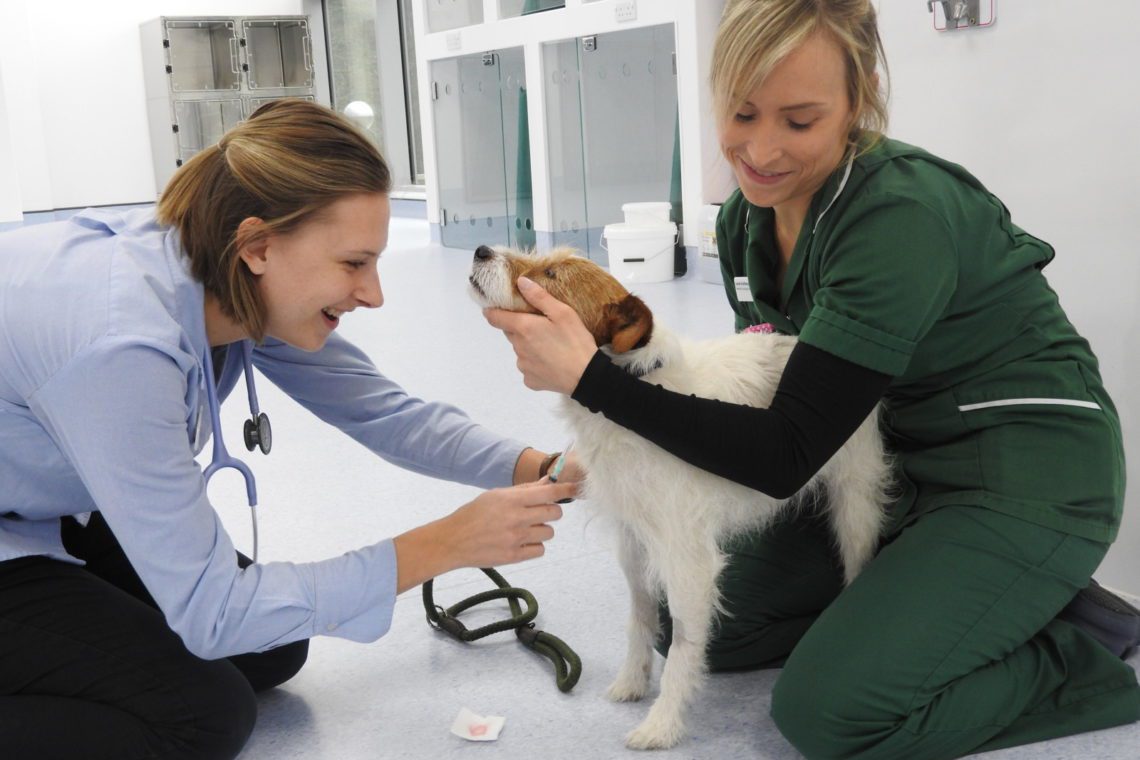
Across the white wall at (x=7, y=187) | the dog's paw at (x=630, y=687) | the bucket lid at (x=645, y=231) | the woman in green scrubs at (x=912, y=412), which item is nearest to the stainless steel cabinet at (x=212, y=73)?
the white wall at (x=7, y=187)

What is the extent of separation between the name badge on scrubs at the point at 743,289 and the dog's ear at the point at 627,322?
0.42m

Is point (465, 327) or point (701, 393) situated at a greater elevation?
point (701, 393)

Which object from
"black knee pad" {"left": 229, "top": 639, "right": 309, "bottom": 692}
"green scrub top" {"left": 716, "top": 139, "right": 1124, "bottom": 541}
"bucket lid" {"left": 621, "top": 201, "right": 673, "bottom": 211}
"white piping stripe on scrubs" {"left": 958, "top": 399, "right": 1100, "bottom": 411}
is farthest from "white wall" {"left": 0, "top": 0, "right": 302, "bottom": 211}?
"white piping stripe on scrubs" {"left": 958, "top": 399, "right": 1100, "bottom": 411}

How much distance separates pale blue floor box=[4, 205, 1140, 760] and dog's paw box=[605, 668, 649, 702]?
0.07 ft

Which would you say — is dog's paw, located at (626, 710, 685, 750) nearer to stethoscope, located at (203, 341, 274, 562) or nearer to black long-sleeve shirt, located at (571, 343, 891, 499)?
black long-sleeve shirt, located at (571, 343, 891, 499)

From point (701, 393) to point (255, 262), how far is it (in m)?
0.68

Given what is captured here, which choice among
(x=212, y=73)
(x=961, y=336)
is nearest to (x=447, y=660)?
(x=961, y=336)

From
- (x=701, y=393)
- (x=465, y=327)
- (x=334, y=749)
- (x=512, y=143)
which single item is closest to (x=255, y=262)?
(x=701, y=393)

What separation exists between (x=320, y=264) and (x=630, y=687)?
2.88 ft

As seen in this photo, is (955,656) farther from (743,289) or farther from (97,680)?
(97,680)

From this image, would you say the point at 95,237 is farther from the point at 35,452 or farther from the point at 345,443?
the point at 345,443

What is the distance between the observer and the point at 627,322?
5.17 feet

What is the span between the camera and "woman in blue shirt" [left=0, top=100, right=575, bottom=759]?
1360mm

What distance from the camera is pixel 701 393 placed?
1682 mm
